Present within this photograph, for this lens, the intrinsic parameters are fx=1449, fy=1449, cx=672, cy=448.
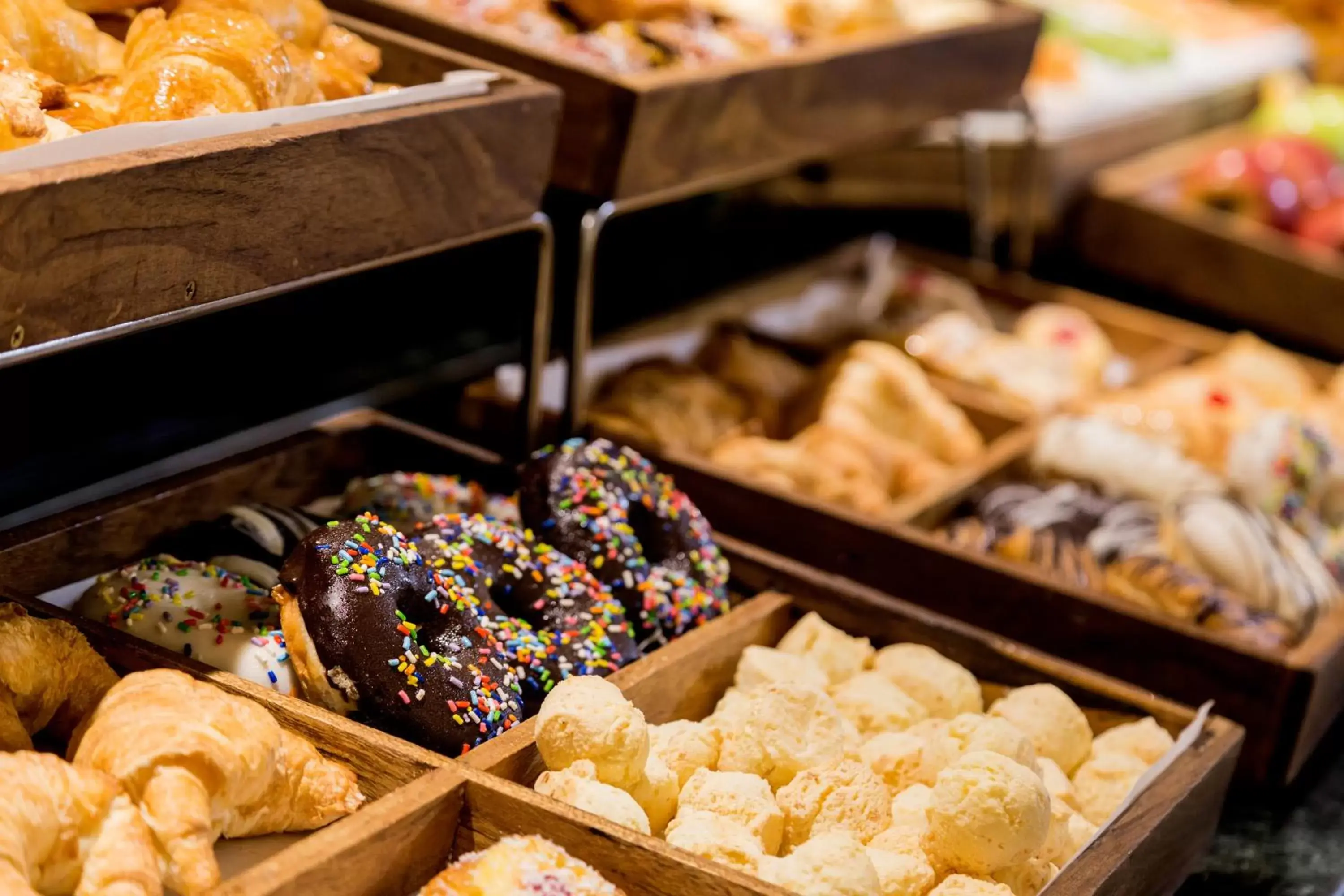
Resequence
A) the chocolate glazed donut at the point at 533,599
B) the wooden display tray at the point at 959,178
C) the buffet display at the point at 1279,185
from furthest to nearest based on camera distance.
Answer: the buffet display at the point at 1279,185 → the wooden display tray at the point at 959,178 → the chocolate glazed donut at the point at 533,599

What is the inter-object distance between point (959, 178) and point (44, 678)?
2892 mm

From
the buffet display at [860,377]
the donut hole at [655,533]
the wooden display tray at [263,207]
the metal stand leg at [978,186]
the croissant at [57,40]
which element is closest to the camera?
the wooden display tray at [263,207]

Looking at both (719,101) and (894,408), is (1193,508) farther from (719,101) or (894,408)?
(719,101)

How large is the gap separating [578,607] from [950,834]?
0.53m

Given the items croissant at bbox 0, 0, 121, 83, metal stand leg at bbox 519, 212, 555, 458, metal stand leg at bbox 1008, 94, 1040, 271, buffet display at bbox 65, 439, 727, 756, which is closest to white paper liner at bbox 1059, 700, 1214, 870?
buffet display at bbox 65, 439, 727, 756

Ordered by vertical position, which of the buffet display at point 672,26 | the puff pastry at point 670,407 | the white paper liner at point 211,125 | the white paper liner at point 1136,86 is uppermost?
the buffet display at point 672,26

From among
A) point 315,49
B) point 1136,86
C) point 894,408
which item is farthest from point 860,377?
point 1136,86

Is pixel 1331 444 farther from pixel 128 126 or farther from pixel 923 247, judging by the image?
pixel 128 126

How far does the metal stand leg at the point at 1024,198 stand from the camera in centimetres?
367

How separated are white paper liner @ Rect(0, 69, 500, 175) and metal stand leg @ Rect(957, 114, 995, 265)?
2.04m

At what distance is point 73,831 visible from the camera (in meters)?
1.17

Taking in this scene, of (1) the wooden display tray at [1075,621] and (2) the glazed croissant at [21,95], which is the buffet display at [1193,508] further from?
(2) the glazed croissant at [21,95]

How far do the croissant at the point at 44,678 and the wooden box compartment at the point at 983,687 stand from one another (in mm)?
389

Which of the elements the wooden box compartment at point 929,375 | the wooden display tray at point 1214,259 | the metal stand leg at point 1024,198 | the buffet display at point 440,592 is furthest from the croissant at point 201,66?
the wooden display tray at point 1214,259
